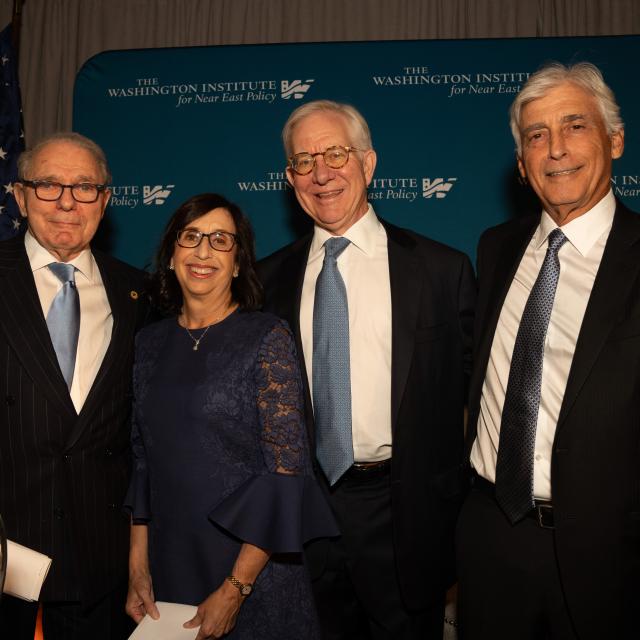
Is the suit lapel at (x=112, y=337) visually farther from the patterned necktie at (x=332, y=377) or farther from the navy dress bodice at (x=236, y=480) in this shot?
the patterned necktie at (x=332, y=377)

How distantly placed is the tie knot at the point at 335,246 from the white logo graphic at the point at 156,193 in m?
1.77

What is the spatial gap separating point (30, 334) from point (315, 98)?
2374mm

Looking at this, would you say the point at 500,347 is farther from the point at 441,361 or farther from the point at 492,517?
the point at 492,517

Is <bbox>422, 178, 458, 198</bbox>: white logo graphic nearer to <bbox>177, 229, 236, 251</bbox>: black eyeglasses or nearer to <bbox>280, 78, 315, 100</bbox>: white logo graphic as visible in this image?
<bbox>280, 78, 315, 100</bbox>: white logo graphic

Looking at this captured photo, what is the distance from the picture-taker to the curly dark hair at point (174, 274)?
2186 mm

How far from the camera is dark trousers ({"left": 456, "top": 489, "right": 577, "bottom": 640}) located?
1.89m

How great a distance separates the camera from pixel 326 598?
233 cm

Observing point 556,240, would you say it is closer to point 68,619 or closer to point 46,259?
point 46,259

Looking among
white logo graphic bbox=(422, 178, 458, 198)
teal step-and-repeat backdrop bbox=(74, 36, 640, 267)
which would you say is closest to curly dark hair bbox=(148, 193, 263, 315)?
teal step-and-repeat backdrop bbox=(74, 36, 640, 267)

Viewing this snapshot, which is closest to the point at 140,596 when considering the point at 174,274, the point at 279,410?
the point at 279,410

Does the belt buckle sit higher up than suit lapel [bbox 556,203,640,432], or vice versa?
suit lapel [bbox 556,203,640,432]

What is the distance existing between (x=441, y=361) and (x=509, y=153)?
6.15ft

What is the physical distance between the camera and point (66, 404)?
2.11 meters

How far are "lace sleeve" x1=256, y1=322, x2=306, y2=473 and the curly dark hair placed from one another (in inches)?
11.3
